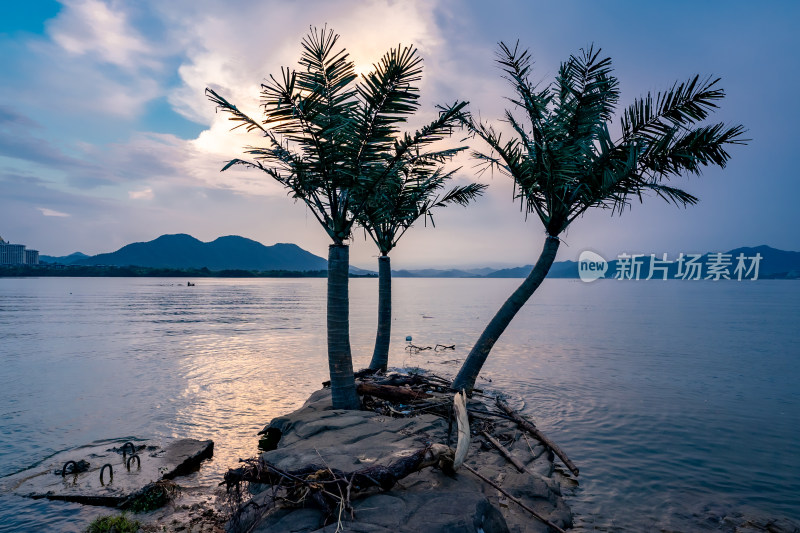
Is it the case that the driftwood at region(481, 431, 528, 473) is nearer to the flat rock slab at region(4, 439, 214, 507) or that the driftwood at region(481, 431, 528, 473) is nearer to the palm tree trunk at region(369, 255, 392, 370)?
the flat rock slab at region(4, 439, 214, 507)

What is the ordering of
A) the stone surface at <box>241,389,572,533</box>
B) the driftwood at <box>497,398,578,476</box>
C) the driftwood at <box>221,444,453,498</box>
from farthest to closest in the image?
the driftwood at <box>497,398,578,476</box> < the driftwood at <box>221,444,453,498</box> < the stone surface at <box>241,389,572,533</box>

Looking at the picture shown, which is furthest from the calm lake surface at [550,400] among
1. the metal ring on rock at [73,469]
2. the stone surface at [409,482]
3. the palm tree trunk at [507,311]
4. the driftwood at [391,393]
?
the driftwood at [391,393]

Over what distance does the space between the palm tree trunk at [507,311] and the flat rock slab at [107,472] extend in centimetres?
678

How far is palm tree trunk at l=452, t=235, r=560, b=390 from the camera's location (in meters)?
11.5

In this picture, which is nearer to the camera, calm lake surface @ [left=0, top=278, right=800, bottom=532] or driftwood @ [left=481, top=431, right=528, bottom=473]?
driftwood @ [left=481, top=431, right=528, bottom=473]

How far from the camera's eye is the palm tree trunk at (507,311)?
1148cm

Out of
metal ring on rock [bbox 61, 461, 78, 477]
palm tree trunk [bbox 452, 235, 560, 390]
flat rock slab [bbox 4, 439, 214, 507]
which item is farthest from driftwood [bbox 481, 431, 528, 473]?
metal ring on rock [bbox 61, 461, 78, 477]

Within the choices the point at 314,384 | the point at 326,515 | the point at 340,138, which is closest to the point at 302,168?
the point at 340,138

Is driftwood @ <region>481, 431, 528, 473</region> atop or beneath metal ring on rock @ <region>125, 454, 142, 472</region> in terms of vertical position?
atop

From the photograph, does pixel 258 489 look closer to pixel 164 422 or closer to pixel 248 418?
pixel 248 418

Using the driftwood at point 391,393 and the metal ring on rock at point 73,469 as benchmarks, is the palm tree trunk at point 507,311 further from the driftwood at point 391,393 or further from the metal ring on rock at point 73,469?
the metal ring on rock at point 73,469

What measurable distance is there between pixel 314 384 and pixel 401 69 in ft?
41.9

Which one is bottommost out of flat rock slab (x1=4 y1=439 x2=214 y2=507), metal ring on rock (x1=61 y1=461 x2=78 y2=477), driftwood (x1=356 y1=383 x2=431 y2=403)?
flat rock slab (x1=4 y1=439 x2=214 y2=507)

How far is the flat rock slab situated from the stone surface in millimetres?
1777
